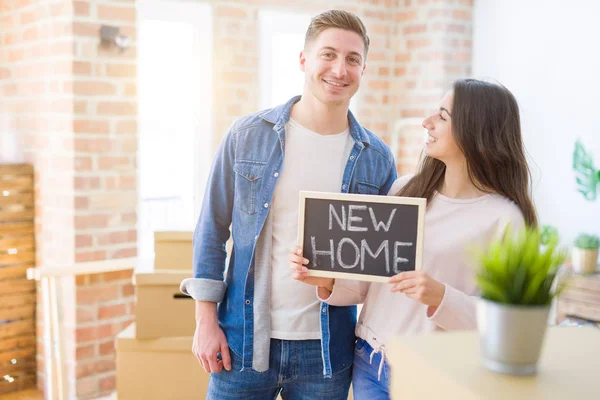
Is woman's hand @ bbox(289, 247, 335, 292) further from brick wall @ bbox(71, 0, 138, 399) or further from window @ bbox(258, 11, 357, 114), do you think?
window @ bbox(258, 11, 357, 114)

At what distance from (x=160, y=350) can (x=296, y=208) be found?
0.97m

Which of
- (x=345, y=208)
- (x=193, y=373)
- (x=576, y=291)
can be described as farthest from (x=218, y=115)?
(x=345, y=208)

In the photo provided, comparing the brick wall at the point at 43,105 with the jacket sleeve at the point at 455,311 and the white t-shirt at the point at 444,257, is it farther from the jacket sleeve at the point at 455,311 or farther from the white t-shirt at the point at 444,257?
the jacket sleeve at the point at 455,311

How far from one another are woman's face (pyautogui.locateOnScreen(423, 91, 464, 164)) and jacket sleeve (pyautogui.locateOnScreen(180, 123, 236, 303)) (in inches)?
19.1

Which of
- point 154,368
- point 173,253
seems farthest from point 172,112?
point 154,368

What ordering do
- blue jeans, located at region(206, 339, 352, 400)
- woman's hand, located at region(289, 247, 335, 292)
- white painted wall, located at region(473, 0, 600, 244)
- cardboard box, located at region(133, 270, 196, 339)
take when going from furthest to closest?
white painted wall, located at region(473, 0, 600, 244) → cardboard box, located at region(133, 270, 196, 339) → blue jeans, located at region(206, 339, 352, 400) → woman's hand, located at region(289, 247, 335, 292)

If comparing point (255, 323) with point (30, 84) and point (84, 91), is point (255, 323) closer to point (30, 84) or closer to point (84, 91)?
point (84, 91)

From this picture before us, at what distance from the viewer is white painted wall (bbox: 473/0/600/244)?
3523 mm

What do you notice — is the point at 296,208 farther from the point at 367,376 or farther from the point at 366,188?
the point at 367,376

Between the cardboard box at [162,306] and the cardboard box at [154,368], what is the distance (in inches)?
1.2

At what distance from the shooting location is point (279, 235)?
5.68 ft

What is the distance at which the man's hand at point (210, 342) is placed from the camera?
171 cm

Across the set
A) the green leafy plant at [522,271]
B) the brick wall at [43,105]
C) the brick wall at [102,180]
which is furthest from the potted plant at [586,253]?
the green leafy plant at [522,271]

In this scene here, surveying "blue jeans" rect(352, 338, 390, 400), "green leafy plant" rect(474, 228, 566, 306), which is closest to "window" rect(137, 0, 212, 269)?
"blue jeans" rect(352, 338, 390, 400)
